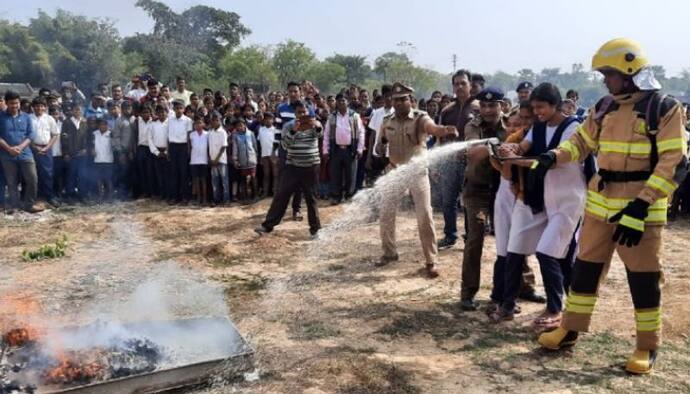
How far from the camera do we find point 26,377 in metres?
3.46

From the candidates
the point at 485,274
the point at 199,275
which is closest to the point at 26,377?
the point at 199,275

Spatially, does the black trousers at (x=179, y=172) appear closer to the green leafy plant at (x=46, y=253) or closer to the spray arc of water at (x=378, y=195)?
the spray arc of water at (x=378, y=195)

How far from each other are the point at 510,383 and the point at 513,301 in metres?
1.14

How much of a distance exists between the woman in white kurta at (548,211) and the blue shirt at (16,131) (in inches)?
344

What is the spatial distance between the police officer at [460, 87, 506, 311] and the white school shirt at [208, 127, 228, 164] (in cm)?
634

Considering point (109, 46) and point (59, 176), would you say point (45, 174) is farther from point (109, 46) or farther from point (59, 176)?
point (109, 46)

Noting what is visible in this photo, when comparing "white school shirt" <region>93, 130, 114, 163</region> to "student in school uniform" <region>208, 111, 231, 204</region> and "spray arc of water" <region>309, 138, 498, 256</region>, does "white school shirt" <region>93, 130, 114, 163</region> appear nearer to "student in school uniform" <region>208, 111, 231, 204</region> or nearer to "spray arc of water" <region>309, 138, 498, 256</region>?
"student in school uniform" <region>208, 111, 231, 204</region>

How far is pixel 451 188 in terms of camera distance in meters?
7.47

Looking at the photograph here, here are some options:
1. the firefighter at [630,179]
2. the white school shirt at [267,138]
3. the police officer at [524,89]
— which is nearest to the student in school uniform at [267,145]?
the white school shirt at [267,138]

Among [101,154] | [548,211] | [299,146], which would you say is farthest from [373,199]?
[101,154]

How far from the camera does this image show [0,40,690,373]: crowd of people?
3924 mm

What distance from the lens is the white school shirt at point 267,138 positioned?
35.9 feet

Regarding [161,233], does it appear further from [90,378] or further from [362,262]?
[90,378]

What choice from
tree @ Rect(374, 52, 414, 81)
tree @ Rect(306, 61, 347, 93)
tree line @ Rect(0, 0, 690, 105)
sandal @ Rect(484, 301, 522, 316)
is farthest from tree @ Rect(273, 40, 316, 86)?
sandal @ Rect(484, 301, 522, 316)
